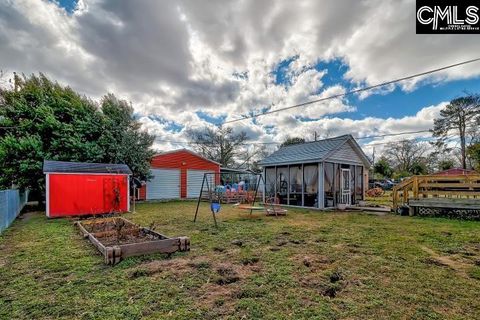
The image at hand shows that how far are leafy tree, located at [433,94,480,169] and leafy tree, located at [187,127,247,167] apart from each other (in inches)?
853

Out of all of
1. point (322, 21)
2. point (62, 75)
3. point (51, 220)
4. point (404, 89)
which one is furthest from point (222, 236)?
point (404, 89)

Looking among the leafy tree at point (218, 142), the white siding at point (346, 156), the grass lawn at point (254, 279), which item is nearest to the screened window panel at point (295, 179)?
the white siding at point (346, 156)

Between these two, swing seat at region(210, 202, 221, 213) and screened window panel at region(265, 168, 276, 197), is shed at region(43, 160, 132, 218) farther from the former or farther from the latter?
screened window panel at region(265, 168, 276, 197)

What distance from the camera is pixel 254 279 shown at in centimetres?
337

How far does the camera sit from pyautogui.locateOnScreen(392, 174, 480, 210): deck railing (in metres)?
9.22

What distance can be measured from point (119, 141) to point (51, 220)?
235 inches

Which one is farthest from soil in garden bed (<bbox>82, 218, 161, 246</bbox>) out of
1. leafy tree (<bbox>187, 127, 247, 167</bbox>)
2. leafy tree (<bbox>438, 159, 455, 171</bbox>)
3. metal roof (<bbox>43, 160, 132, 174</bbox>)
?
leafy tree (<bbox>438, 159, 455, 171</bbox>)

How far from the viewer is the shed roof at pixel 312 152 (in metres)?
12.3

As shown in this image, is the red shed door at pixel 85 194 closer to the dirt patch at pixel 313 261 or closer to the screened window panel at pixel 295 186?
the screened window panel at pixel 295 186

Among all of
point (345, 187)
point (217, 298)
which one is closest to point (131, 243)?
point (217, 298)

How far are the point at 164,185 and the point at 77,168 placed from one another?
308 inches

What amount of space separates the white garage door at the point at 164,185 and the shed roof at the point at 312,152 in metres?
7.53

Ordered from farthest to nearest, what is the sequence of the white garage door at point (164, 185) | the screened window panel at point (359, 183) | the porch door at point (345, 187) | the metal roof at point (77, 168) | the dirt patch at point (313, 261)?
1. the white garage door at point (164, 185)
2. the screened window panel at point (359, 183)
3. the porch door at point (345, 187)
4. the metal roof at point (77, 168)
5. the dirt patch at point (313, 261)

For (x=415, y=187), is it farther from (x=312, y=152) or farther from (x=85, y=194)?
(x=85, y=194)
